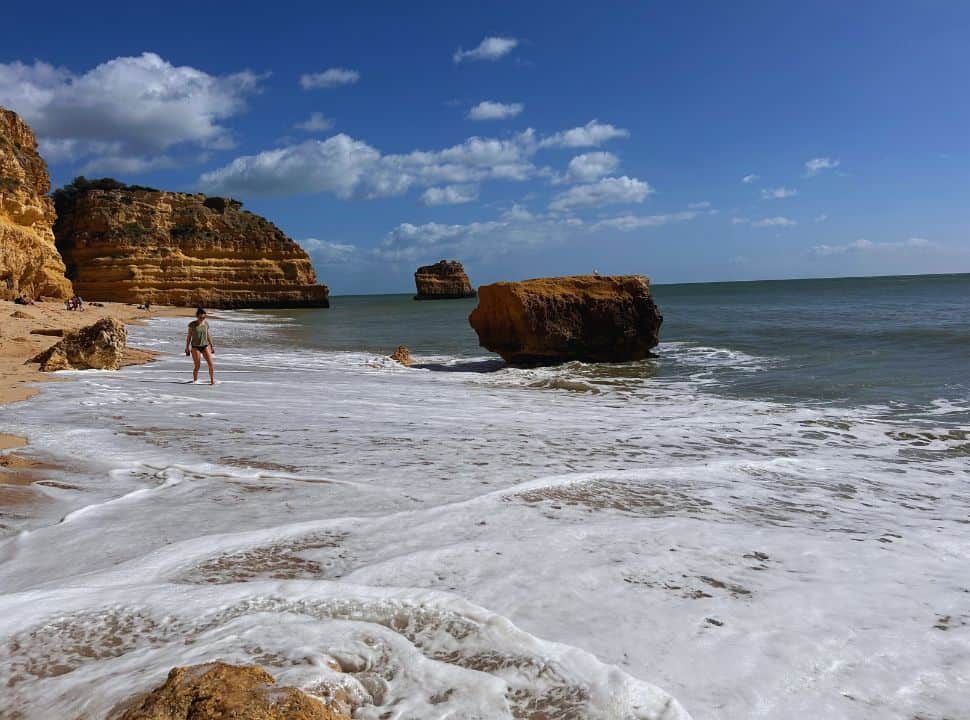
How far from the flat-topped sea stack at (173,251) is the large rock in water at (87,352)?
37.0 metres

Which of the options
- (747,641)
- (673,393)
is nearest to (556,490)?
(747,641)

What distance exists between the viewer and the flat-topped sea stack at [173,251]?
42.8 metres

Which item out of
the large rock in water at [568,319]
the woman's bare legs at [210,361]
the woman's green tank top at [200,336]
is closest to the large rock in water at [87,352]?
the woman's green tank top at [200,336]

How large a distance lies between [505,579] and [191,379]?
26.6 feet

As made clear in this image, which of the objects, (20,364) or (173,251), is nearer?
(20,364)

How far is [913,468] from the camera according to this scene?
5043 millimetres

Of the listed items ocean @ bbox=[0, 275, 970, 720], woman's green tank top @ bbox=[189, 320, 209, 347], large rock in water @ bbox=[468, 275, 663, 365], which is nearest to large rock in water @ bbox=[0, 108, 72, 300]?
woman's green tank top @ bbox=[189, 320, 209, 347]

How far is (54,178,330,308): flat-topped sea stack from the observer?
42.8m

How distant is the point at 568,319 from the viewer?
40.5 ft

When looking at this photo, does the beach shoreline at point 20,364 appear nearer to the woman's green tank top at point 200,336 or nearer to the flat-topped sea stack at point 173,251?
the woman's green tank top at point 200,336

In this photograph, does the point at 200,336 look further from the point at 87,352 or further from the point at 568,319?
the point at 568,319

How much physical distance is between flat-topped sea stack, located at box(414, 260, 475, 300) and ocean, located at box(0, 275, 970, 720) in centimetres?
8264

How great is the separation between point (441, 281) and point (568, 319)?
77.6 m

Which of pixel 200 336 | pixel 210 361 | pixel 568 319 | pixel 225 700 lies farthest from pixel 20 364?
pixel 225 700
